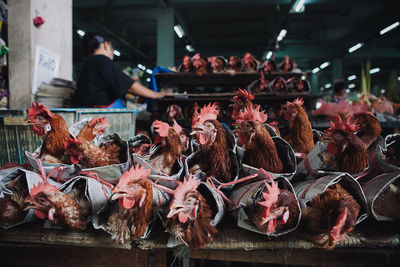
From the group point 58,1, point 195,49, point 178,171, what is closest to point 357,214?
point 178,171

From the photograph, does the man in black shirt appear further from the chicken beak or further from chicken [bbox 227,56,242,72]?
the chicken beak

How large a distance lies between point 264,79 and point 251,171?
2527 millimetres

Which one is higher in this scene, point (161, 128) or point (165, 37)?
point (165, 37)

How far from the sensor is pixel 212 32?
35.7ft

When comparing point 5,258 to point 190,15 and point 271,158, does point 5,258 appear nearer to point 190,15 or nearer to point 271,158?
point 271,158

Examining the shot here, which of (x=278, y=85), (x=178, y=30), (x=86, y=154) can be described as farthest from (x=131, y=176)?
(x=178, y=30)

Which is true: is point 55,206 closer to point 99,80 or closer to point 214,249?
point 214,249

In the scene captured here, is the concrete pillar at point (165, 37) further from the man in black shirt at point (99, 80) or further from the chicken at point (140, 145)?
the chicken at point (140, 145)

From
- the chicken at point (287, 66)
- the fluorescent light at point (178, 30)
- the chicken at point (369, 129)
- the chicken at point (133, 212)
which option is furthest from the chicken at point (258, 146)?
the fluorescent light at point (178, 30)

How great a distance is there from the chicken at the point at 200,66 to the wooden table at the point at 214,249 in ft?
8.36

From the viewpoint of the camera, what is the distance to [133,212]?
75cm

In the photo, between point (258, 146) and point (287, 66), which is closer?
point (258, 146)

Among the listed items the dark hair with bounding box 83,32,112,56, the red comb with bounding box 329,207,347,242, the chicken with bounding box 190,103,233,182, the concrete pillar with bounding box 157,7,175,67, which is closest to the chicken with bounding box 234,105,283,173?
the chicken with bounding box 190,103,233,182

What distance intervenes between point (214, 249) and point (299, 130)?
780mm
